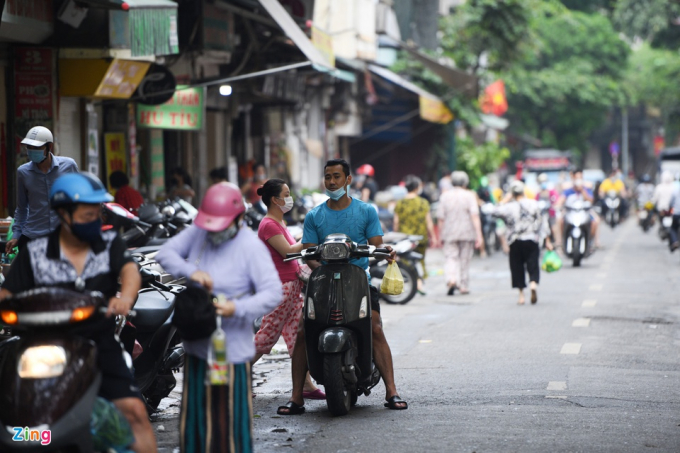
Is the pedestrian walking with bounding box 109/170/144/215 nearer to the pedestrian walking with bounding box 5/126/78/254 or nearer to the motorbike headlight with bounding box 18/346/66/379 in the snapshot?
the pedestrian walking with bounding box 5/126/78/254

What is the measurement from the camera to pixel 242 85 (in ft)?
65.3

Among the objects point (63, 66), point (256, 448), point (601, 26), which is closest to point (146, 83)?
point (63, 66)

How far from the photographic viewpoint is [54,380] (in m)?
4.58

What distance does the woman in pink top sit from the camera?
784cm

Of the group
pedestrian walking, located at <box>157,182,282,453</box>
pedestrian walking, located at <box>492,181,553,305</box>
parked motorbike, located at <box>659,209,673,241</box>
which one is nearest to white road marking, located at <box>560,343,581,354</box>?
pedestrian walking, located at <box>492,181,553,305</box>

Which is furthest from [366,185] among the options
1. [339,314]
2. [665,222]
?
[339,314]

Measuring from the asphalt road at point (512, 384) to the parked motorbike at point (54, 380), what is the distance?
6.21 ft

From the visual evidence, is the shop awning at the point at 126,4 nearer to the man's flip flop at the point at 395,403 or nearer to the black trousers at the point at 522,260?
the man's flip flop at the point at 395,403

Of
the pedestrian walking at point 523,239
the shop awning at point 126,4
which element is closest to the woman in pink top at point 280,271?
the shop awning at point 126,4

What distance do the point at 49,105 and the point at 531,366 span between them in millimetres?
6567

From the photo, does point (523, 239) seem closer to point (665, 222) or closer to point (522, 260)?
point (522, 260)

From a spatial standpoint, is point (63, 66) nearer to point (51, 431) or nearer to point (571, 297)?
point (571, 297)

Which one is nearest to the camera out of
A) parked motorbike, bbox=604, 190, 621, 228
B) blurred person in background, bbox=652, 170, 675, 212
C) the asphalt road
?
the asphalt road

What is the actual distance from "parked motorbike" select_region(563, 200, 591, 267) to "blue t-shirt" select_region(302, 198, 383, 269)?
13368mm
